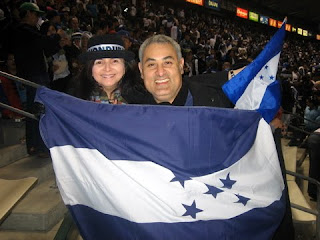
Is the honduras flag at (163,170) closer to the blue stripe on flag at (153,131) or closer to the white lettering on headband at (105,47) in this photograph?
the blue stripe on flag at (153,131)

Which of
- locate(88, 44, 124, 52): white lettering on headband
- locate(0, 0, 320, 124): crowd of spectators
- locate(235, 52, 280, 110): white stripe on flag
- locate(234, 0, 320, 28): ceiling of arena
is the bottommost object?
locate(235, 52, 280, 110): white stripe on flag

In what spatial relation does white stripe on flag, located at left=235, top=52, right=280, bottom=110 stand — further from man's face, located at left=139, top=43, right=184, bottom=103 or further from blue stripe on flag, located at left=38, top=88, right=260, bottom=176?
man's face, located at left=139, top=43, right=184, bottom=103

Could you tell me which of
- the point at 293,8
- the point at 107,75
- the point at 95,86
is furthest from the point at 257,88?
the point at 293,8

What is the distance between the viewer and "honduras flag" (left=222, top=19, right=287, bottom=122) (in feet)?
6.12

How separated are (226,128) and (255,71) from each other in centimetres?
47

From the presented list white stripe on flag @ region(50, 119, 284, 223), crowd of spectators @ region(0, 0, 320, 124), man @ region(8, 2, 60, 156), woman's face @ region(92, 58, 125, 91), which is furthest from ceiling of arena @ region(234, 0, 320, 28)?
white stripe on flag @ region(50, 119, 284, 223)

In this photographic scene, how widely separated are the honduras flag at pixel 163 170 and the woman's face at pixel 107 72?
0.53m

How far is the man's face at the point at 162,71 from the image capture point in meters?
2.01

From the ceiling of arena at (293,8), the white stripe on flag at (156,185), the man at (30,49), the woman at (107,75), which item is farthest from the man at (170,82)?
the ceiling of arena at (293,8)

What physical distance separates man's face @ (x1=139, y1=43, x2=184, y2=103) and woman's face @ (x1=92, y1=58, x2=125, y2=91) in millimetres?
318

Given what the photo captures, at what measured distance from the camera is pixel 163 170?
1630 millimetres

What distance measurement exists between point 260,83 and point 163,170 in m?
0.80

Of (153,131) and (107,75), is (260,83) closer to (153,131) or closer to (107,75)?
(153,131)

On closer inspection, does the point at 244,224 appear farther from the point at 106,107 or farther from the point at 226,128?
the point at 106,107
